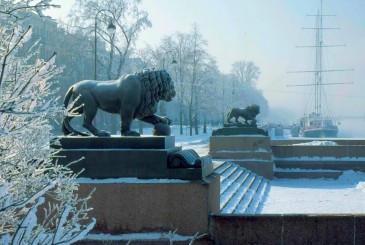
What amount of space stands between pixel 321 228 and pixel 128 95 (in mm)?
3457

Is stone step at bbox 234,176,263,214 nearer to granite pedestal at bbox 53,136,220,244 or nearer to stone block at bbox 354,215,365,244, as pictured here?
granite pedestal at bbox 53,136,220,244

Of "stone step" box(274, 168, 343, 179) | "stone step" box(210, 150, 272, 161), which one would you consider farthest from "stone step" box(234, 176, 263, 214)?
"stone step" box(274, 168, 343, 179)

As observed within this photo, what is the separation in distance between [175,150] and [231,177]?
6.57 meters

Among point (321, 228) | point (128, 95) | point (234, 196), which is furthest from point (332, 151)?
point (128, 95)

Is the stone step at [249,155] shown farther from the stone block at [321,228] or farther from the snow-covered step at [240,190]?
the stone block at [321,228]

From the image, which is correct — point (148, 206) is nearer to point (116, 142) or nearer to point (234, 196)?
point (116, 142)

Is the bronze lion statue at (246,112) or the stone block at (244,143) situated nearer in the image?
the stone block at (244,143)

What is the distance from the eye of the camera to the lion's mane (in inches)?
296

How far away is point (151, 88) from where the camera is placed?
7512 mm

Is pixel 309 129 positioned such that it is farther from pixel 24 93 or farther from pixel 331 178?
pixel 24 93

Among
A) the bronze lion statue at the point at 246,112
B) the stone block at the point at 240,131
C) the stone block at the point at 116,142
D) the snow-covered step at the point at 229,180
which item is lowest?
the snow-covered step at the point at 229,180

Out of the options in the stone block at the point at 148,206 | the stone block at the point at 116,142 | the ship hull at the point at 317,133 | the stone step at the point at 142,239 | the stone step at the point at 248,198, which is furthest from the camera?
the ship hull at the point at 317,133

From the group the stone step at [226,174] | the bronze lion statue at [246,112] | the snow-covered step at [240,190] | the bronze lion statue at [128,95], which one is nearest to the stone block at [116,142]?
the bronze lion statue at [128,95]

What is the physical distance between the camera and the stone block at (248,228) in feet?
21.9
